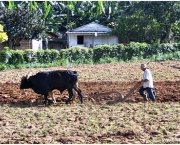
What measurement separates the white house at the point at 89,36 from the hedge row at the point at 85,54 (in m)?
11.5

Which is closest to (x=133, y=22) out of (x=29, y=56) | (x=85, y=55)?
(x=85, y=55)

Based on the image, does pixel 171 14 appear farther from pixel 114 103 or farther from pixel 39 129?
pixel 39 129

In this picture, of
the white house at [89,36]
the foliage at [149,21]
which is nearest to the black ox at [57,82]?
the foliage at [149,21]

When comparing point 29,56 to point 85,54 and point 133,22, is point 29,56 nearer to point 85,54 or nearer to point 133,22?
point 85,54

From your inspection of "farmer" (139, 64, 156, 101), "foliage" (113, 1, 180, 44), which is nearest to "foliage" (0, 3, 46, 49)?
"foliage" (113, 1, 180, 44)

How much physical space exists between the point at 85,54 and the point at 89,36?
50.4ft

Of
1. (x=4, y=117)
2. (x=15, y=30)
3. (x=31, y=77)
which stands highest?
(x=15, y=30)

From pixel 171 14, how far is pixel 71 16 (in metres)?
14.3

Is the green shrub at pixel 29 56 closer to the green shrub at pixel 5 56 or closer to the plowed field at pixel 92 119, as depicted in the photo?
the green shrub at pixel 5 56

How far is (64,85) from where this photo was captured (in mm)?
11297

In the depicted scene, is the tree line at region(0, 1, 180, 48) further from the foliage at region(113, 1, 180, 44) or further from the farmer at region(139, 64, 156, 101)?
the farmer at region(139, 64, 156, 101)

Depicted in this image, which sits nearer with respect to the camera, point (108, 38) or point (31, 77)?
point (31, 77)

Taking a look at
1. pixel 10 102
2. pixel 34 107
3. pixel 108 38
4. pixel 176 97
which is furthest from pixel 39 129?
pixel 108 38

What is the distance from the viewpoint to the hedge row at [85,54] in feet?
78.0
